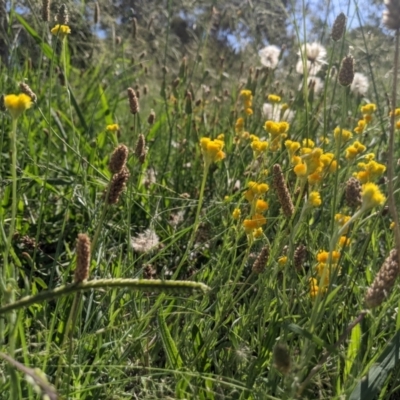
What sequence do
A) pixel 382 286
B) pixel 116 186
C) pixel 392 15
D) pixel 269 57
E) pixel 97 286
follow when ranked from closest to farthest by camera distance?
pixel 97 286 → pixel 382 286 → pixel 116 186 → pixel 392 15 → pixel 269 57

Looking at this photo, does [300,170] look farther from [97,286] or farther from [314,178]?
[97,286]

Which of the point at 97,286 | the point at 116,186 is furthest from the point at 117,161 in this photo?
the point at 97,286

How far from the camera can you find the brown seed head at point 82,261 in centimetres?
70

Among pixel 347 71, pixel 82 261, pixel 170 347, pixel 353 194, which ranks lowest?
pixel 170 347

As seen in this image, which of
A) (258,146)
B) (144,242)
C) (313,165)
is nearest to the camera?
(313,165)

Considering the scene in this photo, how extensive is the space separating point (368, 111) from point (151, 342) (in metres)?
0.84

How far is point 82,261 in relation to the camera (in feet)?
2.30

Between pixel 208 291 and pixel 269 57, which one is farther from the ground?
pixel 269 57

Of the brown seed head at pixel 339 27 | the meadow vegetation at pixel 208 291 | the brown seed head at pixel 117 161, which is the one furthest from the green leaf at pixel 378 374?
the brown seed head at pixel 339 27

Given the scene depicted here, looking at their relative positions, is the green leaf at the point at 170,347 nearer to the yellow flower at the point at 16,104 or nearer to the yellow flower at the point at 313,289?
the yellow flower at the point at 313,289

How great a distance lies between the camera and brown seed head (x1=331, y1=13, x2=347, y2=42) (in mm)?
1385

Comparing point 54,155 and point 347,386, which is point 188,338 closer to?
point 347,386

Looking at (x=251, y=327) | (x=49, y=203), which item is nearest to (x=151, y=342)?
(x=251, y=327)

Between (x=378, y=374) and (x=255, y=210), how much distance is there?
1.46ft
